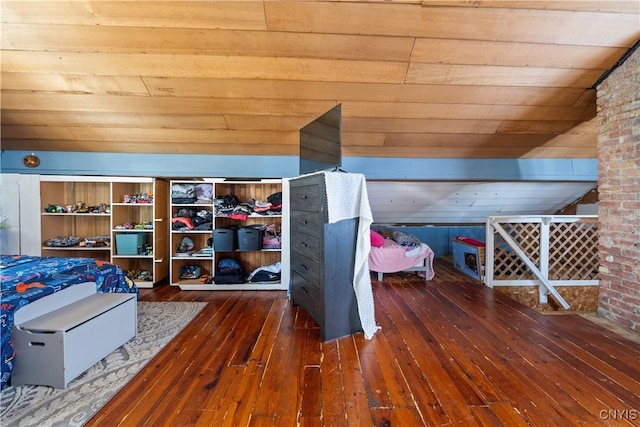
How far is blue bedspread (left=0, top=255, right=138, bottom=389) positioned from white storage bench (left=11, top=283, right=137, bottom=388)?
0.04 meters

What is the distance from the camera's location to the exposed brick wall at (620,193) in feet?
7.12

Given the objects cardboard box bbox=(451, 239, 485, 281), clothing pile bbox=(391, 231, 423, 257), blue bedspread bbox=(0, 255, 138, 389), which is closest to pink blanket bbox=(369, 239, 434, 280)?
clothing pile bbox=(391, 231, 423, 257)

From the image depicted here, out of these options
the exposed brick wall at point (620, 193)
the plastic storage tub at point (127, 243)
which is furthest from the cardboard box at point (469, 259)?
the plastic storage tub at point (127, 243)

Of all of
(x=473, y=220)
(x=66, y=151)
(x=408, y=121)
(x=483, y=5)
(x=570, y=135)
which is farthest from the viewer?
(x=473, y=220)

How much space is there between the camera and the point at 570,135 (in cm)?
304

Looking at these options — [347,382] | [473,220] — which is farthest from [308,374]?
[473,220]

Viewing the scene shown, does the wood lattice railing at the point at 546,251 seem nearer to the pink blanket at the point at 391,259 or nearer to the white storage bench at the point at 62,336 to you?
the pink blanket at the point at 391,259

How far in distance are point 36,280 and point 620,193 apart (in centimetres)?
437

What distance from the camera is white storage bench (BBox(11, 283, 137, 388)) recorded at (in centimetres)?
150

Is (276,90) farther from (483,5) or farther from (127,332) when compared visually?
(127,332)

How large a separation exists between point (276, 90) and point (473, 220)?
4.10m

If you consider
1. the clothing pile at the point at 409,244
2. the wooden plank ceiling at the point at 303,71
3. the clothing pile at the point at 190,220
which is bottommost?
the clothing pile at the point at 409,244

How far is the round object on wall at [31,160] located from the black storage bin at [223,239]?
7.39 feet

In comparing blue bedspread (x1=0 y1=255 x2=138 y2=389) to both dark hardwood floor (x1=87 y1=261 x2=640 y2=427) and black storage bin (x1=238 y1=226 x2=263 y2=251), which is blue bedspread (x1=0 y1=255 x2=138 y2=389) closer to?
dark hardwood floor (x1=87 y1=261 x2=640 y2=427)
